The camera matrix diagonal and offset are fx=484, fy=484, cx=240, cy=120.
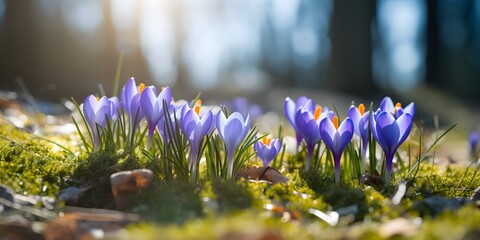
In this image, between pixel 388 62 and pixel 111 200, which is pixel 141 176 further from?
pixel 388 62

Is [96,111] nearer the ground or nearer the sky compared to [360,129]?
nearer the sky

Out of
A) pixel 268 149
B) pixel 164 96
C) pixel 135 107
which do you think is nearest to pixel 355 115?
pixel 268 149

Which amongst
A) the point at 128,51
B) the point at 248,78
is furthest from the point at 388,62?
the point at 248,78

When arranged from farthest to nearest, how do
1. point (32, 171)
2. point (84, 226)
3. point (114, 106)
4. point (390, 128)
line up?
point (114, 106), point (390, 128), point (32, 171), point (84, 226)

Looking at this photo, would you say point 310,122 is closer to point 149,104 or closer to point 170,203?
point 149,104

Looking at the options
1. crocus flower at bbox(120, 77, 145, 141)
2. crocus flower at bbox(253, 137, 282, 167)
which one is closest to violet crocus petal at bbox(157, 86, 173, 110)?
crocus flower at bbox(120, 77, 145, 141)

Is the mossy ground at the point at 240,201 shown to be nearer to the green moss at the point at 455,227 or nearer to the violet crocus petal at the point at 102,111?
the green moss at the point at 455,227

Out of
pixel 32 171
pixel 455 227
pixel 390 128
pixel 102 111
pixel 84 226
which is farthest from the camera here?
pixel 102 111
